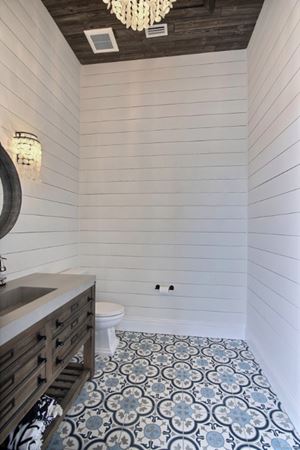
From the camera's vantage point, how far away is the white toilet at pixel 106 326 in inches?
92.2

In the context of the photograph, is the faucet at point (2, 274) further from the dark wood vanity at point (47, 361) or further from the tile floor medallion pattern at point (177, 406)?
the tile floor medallion pattern at point (177, 406)

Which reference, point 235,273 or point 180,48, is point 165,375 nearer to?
point 235,273

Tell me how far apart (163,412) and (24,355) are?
1043 mm

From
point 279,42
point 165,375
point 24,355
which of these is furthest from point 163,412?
point 279,42

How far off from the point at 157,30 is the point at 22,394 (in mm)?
2985

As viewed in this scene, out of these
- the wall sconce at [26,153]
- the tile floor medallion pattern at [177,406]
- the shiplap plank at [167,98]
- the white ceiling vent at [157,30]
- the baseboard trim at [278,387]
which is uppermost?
the white ceiling vent at [157,30]

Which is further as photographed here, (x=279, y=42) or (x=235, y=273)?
(x=235, y=273)

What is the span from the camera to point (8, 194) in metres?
1.79

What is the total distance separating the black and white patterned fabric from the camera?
127 cm

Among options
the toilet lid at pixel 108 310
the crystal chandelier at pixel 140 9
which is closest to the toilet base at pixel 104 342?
the toilet lid at pixel 108 310

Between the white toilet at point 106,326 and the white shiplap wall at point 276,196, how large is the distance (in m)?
1.30

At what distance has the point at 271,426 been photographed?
5.25 feet

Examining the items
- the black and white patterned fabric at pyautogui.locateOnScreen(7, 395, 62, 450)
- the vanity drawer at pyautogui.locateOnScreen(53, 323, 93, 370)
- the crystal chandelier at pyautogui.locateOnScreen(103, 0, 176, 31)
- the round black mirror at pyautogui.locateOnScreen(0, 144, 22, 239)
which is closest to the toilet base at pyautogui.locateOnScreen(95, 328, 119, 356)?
the vanity drawer at pyautogui.locateOnScreen(53, 323, 93, 370)

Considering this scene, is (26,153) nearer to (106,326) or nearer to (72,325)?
(72,325)
